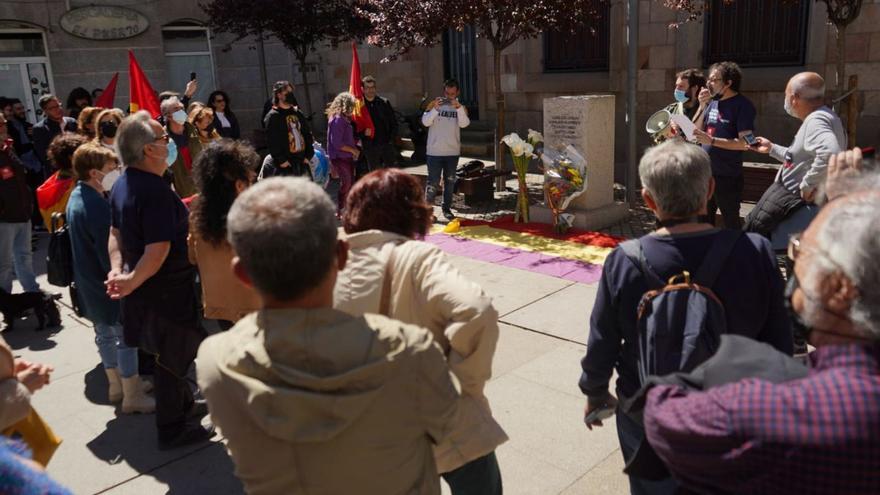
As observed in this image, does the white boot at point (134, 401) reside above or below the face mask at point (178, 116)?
below

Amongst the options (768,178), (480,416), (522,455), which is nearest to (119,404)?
(522,455)

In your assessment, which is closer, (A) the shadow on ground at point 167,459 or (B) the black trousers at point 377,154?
(A) the shadow on ground at point 167,459

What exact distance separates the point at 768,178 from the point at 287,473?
853 cm

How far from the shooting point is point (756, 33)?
35.0 ft

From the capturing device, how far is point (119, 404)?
174 inches

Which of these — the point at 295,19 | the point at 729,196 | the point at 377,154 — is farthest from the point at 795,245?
the point at 295,19

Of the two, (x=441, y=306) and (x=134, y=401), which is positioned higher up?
(x=441, y=306)

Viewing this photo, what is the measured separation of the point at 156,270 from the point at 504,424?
6.46 feet

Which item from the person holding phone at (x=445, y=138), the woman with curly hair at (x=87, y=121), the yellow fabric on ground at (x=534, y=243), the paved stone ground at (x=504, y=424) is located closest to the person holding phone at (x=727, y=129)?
the yellow fabric on ground at (x=534, y=243)

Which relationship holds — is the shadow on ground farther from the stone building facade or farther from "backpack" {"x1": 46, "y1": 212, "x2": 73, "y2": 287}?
the stone building facade

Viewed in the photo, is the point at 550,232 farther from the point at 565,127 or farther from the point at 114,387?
the point at 114,387

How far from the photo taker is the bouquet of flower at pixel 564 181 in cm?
789

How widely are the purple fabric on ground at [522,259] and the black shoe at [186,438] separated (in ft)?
11.6

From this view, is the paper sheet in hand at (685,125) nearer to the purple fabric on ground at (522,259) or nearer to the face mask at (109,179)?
the purple fabric on ground at (522,259)
